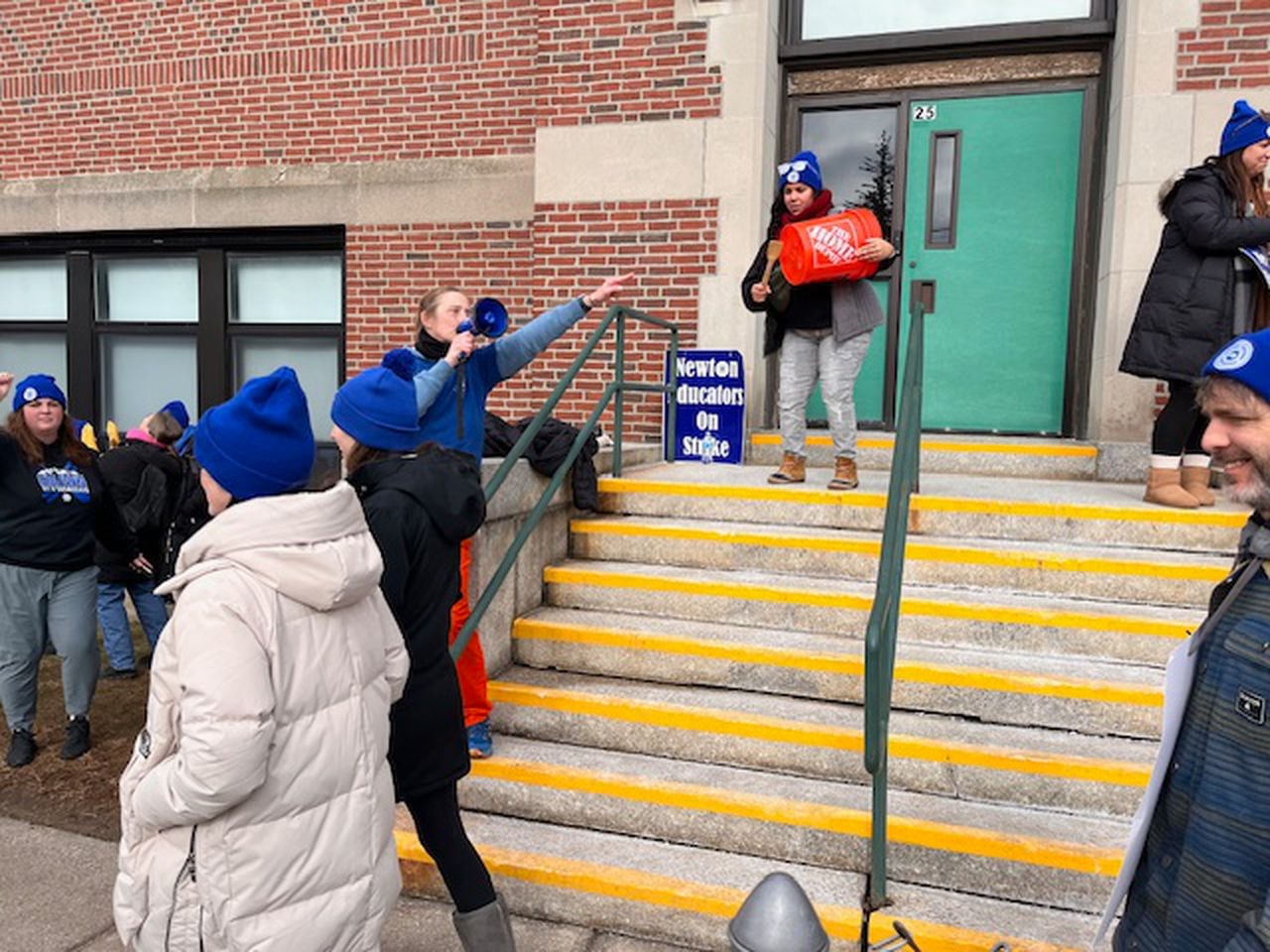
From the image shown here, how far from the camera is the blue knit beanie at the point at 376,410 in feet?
7.84

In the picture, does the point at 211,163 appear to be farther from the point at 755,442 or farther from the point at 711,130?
the point at 755,442

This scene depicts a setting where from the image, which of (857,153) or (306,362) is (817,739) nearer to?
(857,153)

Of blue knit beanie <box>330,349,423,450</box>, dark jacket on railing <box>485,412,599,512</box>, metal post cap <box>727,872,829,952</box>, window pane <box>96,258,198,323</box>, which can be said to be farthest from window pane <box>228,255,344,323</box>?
metal post cap <box>727,872,829,952</box>

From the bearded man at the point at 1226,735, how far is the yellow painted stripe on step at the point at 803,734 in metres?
1.62

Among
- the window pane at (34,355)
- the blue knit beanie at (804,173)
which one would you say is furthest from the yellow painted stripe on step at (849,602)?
the window pane at (34,355)

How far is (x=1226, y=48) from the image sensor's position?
17.8ft

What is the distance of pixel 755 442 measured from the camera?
20.4ft

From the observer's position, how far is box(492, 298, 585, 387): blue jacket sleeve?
3.59 meters

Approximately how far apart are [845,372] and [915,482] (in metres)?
0.67

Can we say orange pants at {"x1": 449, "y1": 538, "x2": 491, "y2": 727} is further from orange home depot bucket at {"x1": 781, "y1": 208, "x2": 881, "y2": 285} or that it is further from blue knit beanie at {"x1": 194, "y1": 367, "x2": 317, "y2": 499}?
orange home depot bucket at {"x1": 781, "y1": 208, "x2": 881, "y2": 285}

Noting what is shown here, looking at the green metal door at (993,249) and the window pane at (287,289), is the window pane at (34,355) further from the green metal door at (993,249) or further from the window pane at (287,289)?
the green metal door at (993,249)

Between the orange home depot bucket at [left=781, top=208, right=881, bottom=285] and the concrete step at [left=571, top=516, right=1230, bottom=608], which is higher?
the orange home depot bucket at [left=781, top=208, right=881, bottom=285]

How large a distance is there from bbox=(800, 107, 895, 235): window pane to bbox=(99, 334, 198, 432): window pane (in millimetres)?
5846

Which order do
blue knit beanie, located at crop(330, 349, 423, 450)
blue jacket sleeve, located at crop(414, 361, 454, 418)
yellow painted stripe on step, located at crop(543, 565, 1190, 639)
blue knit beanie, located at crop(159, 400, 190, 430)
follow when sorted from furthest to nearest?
blue knit beanie, located at crop(159, 400, 190, 430) < yellow painted stripe on step, located at crop(543, 565, 1190, 639) < blue jacket sleeve, located at crop(414, 361, 454, 418) < blue knit beanie, located at crop(330, 349, 423, 450)
